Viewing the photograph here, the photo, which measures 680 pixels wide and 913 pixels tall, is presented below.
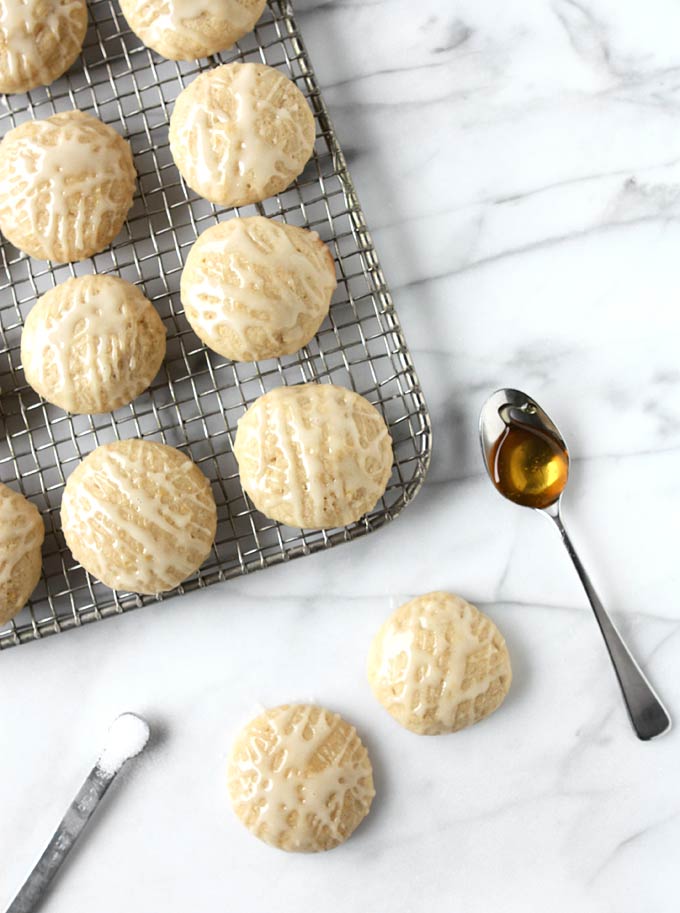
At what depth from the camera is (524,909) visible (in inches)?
70.7

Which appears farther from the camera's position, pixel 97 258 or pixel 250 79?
pixel 97 258

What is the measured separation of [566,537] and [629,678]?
0.93ft

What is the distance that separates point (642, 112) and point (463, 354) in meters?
0.57

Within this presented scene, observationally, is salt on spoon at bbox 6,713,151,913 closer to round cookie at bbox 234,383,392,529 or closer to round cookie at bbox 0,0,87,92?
round cookie at bbox 234,383,392,529

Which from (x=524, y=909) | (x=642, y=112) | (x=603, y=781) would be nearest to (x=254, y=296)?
(x=642, y=112)

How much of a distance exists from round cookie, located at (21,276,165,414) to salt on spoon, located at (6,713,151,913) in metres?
0.60

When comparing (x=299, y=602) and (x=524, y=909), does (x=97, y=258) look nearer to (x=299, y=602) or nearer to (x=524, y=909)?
(x=299, y=602)

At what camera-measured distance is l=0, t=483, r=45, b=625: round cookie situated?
1690 millimetres

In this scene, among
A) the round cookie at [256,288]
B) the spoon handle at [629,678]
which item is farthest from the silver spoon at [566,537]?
the round cookie at [256,288]

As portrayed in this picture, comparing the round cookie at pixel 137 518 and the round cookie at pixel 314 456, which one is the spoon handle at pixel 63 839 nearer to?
the round cookie at pixel 137 518

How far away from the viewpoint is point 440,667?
1723mm

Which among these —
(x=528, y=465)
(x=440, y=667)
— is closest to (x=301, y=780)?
(x=440, y=667)

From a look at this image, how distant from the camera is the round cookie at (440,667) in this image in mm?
1722

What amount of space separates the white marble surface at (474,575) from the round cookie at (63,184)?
457 millimetres
